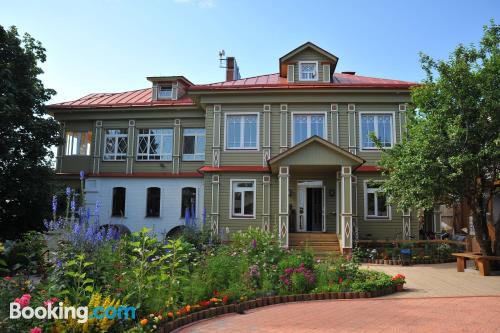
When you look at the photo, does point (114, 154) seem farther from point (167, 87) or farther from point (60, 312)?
point (60, 312)

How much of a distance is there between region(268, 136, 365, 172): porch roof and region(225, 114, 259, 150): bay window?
2.94m

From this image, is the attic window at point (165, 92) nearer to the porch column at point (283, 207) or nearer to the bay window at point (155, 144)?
the bay window at point (155, 144)

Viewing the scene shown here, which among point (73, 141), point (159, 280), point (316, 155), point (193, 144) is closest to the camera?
point (159, 280)

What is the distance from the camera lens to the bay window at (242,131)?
19219 mm

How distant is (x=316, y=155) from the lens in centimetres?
1630

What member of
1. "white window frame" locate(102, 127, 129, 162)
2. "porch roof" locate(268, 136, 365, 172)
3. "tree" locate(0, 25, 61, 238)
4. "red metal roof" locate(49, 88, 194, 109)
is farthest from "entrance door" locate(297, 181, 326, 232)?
"tree" locate(0, 25, 61, 238)

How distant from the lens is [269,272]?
868 cm

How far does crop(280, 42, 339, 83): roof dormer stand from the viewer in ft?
65.0

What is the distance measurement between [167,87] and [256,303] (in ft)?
56.0

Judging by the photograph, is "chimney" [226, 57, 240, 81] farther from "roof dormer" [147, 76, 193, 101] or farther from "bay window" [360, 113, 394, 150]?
"bay window" [360, 113, 394, 150]

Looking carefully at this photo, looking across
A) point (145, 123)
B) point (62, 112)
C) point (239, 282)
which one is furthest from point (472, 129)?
point (62, 112)

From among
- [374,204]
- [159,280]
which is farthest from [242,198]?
[159,280]

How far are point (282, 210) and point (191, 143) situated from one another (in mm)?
7067

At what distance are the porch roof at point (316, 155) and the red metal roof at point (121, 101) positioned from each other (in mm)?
6992
